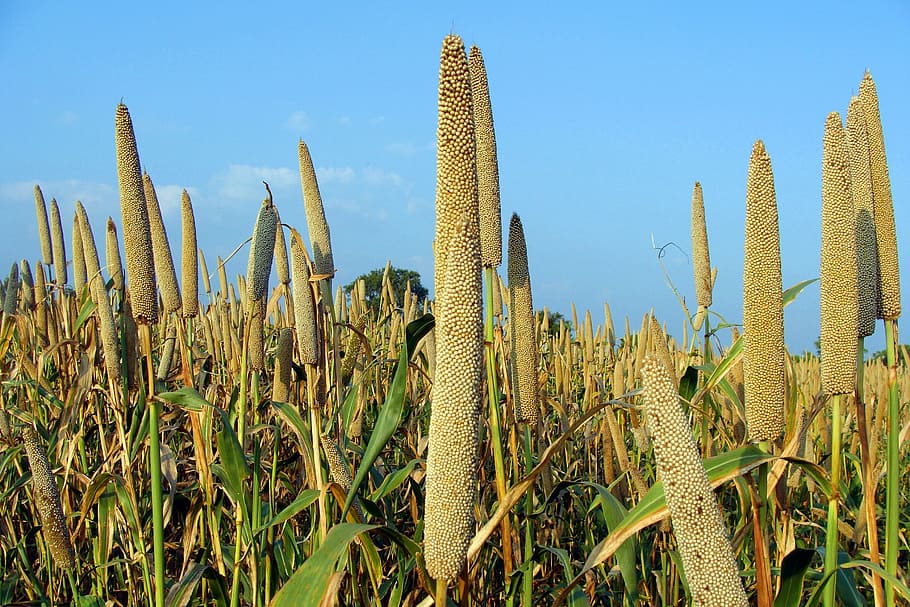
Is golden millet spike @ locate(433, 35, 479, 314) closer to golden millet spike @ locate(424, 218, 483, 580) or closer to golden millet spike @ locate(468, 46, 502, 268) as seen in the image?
golden millet spike @ locate(424, 218, 483, 580)

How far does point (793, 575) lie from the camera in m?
2.07

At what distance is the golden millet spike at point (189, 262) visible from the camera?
3.27m

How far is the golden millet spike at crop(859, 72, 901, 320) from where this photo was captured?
2.42m

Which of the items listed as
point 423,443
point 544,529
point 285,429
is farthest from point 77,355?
point 544,529

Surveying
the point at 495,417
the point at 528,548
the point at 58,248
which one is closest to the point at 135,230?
the point at 495,417

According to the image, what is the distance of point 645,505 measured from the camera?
75.3 inches

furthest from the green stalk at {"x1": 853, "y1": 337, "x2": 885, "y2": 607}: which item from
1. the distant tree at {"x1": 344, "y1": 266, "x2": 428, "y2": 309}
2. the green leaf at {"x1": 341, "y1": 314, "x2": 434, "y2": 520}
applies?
the distant tree at {"x1": 344, "y1": 266, "x2": 428, "y2": 309}

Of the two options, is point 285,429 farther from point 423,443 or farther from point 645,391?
point 645,391

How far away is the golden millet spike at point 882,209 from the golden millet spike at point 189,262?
253 cm

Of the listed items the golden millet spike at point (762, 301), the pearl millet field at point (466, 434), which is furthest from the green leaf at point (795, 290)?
the golden millet spike at point (762, 301)

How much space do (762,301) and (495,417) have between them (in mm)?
890

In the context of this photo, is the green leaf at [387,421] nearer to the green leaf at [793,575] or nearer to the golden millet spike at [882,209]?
the green leaf at [793,575]

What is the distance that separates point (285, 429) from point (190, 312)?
1.44 meters

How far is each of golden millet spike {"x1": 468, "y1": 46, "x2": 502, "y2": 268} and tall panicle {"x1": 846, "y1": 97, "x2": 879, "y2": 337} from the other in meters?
1.12
